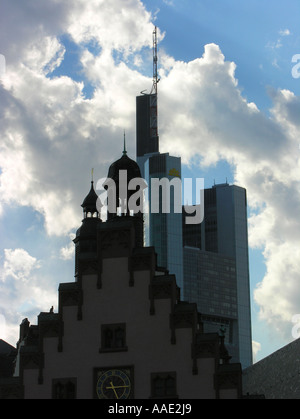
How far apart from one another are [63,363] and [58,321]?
2705mm

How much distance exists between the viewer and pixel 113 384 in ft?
180

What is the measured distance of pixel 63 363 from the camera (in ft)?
183

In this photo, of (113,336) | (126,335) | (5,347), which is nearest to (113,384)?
(113,336)

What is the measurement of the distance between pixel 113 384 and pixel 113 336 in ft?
9.89


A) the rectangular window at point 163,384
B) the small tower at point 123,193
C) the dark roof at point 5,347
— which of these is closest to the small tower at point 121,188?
the small tower at point 123,193

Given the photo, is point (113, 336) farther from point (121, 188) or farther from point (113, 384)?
point (121, 188)

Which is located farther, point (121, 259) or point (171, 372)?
point (121, 259)

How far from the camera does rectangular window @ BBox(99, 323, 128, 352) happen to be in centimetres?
5581

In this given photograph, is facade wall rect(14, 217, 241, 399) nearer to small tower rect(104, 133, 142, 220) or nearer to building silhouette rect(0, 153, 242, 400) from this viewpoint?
building silhouette rect(0, 153, 242, 400)

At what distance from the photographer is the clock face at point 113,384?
5441 centimetres

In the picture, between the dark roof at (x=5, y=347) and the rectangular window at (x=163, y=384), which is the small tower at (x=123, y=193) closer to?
the rectangular window at (x=163, y=384)
